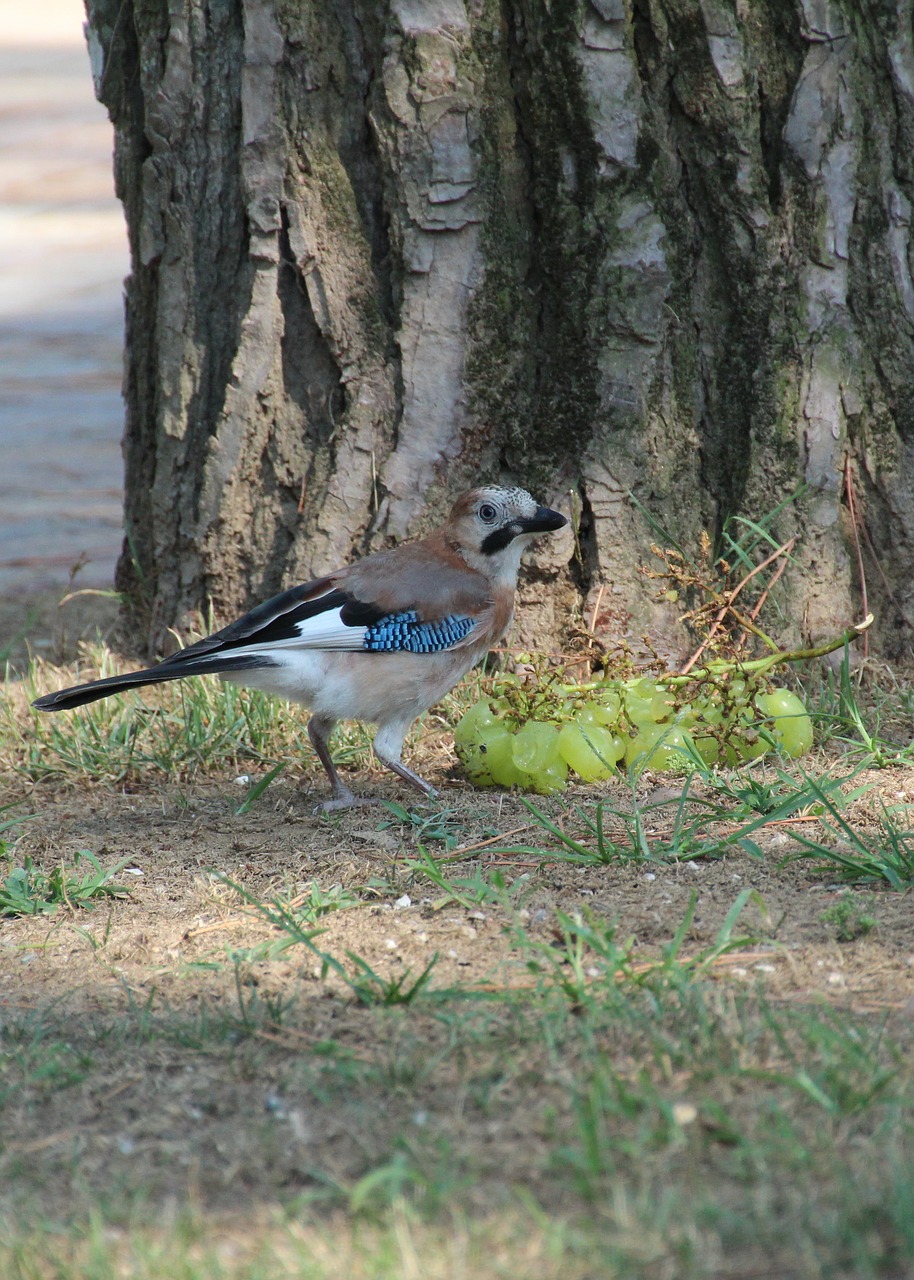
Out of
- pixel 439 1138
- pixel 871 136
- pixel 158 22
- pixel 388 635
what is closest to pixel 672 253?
pixel 871 136

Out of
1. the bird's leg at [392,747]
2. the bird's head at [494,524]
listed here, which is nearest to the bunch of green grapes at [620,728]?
the bird's leg at [392,747]

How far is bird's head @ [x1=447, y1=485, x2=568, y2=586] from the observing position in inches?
185

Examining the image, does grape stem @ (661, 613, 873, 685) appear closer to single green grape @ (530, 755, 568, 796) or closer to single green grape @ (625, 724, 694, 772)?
single green grape @ (625, 724, 694, 772)

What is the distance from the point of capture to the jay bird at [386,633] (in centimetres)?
447

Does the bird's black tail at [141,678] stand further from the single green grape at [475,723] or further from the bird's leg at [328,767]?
the single green grape at [475,723]

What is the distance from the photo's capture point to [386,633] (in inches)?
180

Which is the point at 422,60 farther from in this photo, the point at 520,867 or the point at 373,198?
the point at 520,867

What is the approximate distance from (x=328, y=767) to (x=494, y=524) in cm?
98

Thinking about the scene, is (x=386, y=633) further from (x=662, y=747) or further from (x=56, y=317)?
(x=56, y=317)

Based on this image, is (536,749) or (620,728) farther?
(620,728)

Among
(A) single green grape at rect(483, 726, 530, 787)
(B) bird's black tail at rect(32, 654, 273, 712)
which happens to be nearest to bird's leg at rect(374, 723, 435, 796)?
(A) single green grape at rect(483, 726, 530, 787)

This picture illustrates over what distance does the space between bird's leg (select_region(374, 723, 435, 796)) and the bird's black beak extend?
0.78 metres

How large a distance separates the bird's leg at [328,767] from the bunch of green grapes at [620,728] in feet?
1.37

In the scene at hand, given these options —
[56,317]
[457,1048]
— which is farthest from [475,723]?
[56,317]
